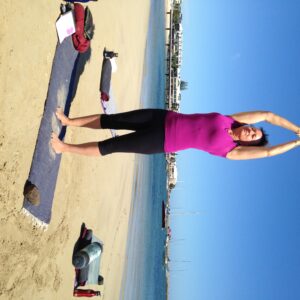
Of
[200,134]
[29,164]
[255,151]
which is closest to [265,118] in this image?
[255,151]

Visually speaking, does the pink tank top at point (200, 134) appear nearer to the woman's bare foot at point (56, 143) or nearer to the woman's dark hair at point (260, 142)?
the woman's dark hair at point (260, 142)

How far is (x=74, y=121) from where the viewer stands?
174 inches

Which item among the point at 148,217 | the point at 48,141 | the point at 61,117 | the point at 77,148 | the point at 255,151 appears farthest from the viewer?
the point at 148,217

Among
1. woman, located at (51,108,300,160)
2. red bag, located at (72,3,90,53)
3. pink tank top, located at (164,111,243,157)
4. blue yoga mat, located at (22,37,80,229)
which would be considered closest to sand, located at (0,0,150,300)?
blue yoga mat, located at (22,37,80,229)

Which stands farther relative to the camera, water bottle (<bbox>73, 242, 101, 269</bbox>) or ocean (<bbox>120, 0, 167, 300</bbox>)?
ocean (<bbox>120, 0, 167, 300</bbox>)

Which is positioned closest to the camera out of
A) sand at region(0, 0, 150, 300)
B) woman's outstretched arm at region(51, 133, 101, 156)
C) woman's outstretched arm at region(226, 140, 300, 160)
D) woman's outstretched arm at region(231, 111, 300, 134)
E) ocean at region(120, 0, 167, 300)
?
sand at region(0, 0, 150, 300)

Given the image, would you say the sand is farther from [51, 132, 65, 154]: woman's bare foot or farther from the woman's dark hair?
the woman's dark hair

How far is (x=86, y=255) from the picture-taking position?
5391 mm

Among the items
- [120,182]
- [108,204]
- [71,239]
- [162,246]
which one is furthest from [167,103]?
[71,239]

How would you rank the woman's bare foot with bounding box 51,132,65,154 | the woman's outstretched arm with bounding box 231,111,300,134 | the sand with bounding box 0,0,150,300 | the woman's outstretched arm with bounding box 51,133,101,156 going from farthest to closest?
1. the woman's bare foot with bounding box 51,132,65,154
2. the woman's outstretched arm with bounding box 231,111,300,134
3. the woman's outstretched arm with bounding box 51,133,101,156
4. the sand with bounding box 0,0,150,300

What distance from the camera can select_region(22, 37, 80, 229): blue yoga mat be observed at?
161 inches

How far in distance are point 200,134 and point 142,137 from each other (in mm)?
621

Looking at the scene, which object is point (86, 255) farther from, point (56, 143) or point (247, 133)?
point (247, 133)

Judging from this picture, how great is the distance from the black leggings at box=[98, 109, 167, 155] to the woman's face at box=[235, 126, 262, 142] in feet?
2.71
